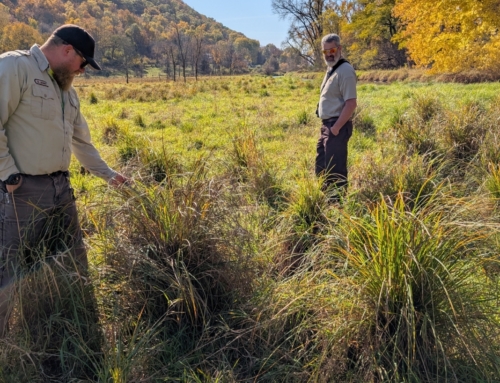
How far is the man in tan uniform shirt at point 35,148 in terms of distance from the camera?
84.7 inches

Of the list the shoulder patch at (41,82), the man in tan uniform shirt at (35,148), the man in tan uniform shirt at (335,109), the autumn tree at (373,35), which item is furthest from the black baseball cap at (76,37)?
the autumn tree at (373,35)

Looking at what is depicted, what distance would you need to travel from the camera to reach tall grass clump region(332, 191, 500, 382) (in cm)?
186

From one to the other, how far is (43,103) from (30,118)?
12 centimetres


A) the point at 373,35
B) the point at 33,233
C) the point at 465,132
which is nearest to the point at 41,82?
the point at 33,233

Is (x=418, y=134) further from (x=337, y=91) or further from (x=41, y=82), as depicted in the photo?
(x=41, y=82)

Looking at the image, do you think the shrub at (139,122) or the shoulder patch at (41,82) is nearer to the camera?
the shoulder patch at (41,82)

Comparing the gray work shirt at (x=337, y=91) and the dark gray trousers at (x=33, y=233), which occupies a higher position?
the gray work shirt at (x=337, y=91)

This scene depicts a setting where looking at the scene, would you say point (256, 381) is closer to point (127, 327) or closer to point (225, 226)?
point (127, 327)

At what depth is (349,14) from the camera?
44.1 m

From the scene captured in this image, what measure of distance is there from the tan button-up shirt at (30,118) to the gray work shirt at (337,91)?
278cm

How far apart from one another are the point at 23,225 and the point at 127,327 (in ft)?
2.88

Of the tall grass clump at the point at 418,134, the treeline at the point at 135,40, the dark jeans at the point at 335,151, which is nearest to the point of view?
the dark jeans at the point at 335,151

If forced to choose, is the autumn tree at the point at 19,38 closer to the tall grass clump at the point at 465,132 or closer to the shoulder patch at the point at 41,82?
the tall grass clump at the point at 465,132

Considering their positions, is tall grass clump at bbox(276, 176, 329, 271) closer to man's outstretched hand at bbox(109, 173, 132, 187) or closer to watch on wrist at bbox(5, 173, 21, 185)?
man's outstretched hand at bbox(109, 173, 132, 187)
